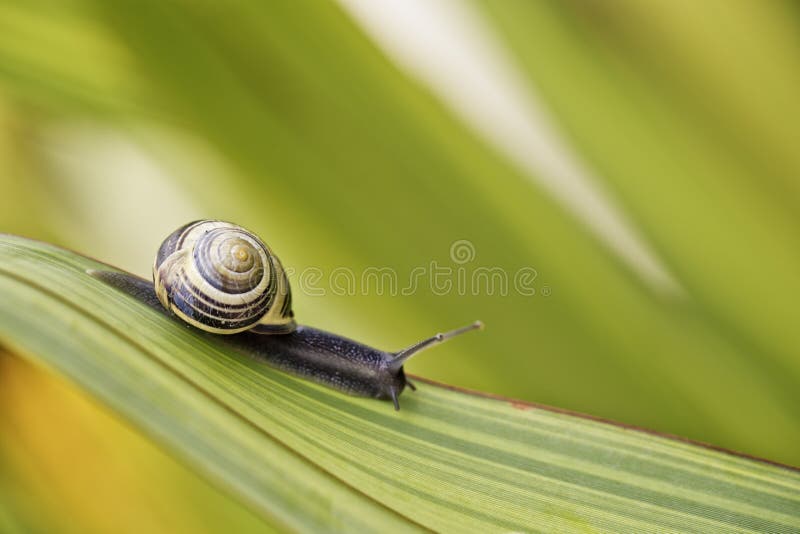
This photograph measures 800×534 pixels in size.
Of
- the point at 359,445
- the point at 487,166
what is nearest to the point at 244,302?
the point at 359,445

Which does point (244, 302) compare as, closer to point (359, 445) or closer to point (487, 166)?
point (359, 445)

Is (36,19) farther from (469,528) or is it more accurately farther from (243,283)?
(469,528)

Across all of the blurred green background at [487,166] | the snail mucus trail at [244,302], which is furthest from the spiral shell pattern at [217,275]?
the blurred green background at [487,166]

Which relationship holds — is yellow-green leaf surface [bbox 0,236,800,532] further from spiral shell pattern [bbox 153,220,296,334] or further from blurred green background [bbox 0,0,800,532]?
blurred green background [bbox 0,0,800,532]

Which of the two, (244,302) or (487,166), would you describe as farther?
(487,166)

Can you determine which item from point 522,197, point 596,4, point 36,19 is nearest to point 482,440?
point 522,197

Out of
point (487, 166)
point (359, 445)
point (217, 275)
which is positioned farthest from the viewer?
point (487, 166)
